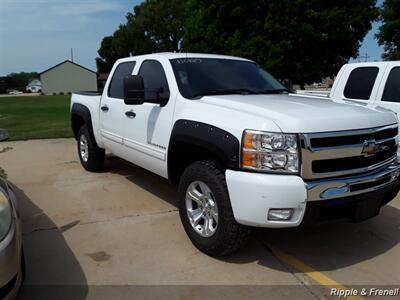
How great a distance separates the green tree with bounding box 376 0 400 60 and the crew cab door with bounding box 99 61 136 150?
19.2 m

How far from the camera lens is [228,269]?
3791 mm

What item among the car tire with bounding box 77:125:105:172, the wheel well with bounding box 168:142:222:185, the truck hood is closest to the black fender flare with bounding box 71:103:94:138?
Result: the car tire with bounding box 77:125:105:172

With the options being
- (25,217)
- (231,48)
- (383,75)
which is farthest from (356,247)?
(231,48)

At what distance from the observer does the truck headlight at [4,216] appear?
2842 millimetres

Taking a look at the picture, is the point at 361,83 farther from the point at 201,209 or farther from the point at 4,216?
the point at 4,216

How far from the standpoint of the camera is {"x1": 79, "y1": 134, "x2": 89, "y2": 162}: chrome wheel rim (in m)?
7.33

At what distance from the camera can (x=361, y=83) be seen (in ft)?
22.6

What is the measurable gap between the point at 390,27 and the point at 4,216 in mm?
23753

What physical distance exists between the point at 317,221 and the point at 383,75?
12.9 feet

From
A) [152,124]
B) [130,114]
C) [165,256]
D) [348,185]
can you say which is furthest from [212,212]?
[130,114]

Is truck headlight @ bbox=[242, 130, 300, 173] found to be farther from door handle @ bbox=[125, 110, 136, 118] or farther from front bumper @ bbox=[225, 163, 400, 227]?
door handle @ bbox=[125, 110, 136, 118]

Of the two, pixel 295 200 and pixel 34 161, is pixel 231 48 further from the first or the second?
pixel 295 200

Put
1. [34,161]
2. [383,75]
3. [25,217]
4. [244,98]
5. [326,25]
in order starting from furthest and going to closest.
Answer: [326,25] < [34,161] < [383,75] < [25,217] < [244,98]

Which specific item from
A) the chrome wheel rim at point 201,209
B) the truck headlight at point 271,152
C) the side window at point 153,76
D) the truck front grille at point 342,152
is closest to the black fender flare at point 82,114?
the side window at point 153,76
